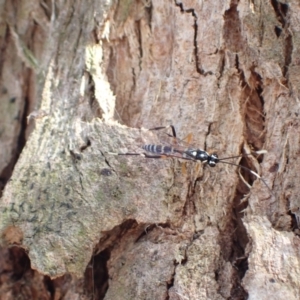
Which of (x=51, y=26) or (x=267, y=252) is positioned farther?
(x=51, y=26)

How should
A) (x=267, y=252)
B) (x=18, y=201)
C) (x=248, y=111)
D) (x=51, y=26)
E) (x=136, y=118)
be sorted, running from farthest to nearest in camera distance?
(x=51, y=26) → (x=136, y=118) → (x=248, y=111) → (x=18, y=201) → (x=267, y=252)

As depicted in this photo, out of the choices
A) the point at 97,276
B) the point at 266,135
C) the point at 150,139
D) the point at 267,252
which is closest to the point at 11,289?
the point at 97,276

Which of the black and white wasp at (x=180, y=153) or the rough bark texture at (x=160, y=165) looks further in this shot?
the black and white wasp at (x=180, y=153)

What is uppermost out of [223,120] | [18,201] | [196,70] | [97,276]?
[196,70]

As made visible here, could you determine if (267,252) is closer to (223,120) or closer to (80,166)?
(223,120)

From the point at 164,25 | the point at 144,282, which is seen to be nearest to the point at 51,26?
the point at 164,25

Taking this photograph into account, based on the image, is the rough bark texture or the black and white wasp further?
the black and white wasp

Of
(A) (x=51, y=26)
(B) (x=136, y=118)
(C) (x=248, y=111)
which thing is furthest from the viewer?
(A) (x=51, y=26)

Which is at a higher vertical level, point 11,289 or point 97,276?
point 97,276
